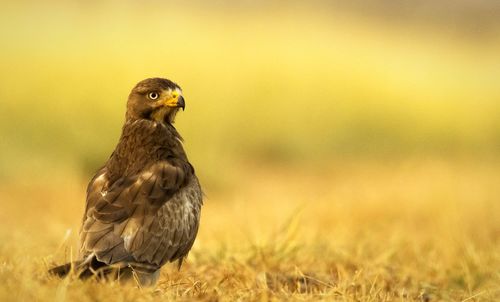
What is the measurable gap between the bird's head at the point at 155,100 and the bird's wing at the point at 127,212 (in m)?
0.40

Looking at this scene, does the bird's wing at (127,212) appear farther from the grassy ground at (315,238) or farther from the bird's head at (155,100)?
the bird's head at (155,100)

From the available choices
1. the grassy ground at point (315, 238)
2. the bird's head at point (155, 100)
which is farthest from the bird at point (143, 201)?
the grassy ground at point (315, 238)

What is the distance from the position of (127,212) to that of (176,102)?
2.46 ft

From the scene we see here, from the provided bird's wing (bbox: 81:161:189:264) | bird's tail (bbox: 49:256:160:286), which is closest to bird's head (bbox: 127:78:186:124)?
bird's wing (bbox: 81:161:189:264)

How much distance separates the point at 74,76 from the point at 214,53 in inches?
121

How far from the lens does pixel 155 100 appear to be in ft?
19.6

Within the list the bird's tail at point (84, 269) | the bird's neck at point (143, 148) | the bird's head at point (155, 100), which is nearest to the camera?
the bird's tail at point (84, 269)

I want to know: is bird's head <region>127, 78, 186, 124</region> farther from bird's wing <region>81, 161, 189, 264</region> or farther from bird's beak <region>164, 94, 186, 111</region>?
bird's wing <region>81, 161, 189, 264</region>

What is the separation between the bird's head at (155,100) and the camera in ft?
19.4

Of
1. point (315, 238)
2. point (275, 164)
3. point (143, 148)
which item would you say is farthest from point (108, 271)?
point (275, 164)

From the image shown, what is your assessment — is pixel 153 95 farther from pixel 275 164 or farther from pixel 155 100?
pixel 275 164

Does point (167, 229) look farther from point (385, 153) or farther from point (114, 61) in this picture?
→ point (114, 61)

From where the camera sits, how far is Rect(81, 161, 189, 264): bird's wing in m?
5.32

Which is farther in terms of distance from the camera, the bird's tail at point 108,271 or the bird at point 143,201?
the bird at point 143,201
